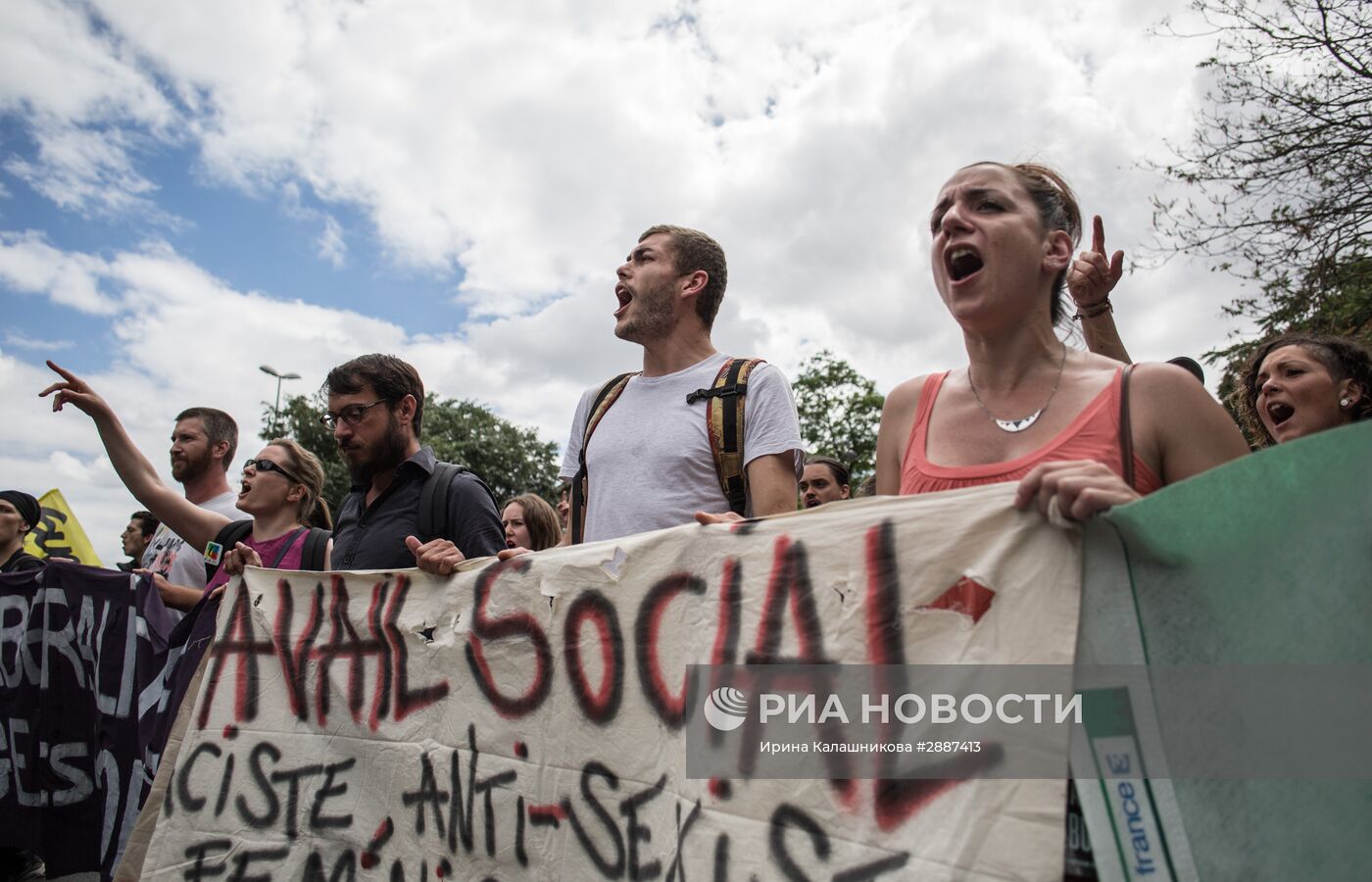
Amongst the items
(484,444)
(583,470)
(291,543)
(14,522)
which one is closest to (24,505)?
(14,522)

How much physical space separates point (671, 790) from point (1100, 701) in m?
0.89

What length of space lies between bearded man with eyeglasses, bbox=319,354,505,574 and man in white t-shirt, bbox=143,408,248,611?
3.30ft

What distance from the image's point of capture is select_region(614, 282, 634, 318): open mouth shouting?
312 centimetres

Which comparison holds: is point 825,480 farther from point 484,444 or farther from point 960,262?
point 484,444

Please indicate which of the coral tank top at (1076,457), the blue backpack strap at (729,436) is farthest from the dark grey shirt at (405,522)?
the coral tank top at (1076,457)

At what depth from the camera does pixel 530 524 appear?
5.16m

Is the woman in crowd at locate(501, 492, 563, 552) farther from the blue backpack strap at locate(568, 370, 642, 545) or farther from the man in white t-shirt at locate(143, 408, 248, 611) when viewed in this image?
the blue backpack strap at locate(568, 370, 642, 545)

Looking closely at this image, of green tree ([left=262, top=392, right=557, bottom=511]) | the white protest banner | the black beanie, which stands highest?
green tree ([left=262, top=392, right=557, bottom=511])

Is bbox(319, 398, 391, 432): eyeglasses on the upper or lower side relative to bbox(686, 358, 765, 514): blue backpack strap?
upper

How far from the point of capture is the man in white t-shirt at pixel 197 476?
398cm

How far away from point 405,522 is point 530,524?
2.05m

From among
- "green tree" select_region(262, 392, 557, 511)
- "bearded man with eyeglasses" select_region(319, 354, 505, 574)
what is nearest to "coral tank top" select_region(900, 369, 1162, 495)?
"bearded man with eyeglasses" select_region(319, 354, 505, 574)

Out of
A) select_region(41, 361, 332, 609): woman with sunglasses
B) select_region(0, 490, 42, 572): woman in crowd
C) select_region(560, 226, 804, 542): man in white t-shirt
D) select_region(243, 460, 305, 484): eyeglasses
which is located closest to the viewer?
select_region(560, 226, 804, 542): man in white t-shirt

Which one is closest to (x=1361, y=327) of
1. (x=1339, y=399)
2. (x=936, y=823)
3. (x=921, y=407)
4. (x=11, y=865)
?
(x=1339, y=399)
